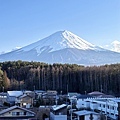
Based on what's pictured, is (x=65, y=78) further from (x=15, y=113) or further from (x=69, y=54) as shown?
(x=69, y=54)

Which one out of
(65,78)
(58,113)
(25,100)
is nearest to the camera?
(58,113)

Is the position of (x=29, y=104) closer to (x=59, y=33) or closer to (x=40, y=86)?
(x=40, y=86)

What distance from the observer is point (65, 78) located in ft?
95.2

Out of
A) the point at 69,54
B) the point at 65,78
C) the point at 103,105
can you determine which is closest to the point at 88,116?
the point at 103,105

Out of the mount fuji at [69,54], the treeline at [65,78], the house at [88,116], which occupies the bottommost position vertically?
the house at [88,116]

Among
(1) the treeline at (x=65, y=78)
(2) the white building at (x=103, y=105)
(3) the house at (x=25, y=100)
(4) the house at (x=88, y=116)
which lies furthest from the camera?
(1) the treeline at (x=65, y=78)

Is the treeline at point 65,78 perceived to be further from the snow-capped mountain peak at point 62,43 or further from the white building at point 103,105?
the snow-capped mountain peak at point 62,43

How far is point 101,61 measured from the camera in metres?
69.4

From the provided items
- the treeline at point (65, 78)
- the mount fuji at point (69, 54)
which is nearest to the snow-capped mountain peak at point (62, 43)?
the mount fuji at point (69, 54)

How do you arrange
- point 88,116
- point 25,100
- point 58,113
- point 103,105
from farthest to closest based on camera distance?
point 25,100, point 103,105, point 58,113, point 88,116

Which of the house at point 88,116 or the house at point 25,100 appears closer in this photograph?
the house at point 88,116

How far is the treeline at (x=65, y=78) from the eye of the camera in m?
25.8

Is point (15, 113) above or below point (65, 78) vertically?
below

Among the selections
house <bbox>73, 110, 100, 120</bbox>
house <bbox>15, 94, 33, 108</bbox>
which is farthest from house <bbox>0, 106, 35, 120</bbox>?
house <bbox>15, 94, 33, 108</bbox>
